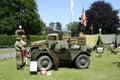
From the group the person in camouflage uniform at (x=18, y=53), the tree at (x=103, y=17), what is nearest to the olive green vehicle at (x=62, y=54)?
the person in camouflage uniform at (x=18, y=53)

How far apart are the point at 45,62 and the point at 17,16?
6184cm

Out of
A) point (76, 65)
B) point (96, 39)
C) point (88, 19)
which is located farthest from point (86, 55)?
point (88, 19)

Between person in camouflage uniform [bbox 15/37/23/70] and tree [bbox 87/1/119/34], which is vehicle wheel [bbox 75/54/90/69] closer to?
person in camouflage uniform [bbox 15/37/23/70]

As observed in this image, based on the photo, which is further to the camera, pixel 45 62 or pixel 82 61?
pixel 82 61

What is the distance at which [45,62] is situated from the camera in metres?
18.1

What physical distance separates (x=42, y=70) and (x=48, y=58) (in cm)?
168

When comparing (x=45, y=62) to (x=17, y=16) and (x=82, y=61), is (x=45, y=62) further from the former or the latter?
(x=17, y=16)

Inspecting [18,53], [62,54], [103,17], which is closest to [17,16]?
[103,17]

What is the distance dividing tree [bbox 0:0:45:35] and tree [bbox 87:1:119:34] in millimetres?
12981

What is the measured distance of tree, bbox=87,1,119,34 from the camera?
83.6 metres

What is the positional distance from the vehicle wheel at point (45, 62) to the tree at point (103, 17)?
215 feet

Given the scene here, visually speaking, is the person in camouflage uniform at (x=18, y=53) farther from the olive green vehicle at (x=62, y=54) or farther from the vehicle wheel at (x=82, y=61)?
the vehicle wheel at (x=82, y=61)

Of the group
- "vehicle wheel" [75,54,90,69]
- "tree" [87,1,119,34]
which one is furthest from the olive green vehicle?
"tree" [87,1,119,34]

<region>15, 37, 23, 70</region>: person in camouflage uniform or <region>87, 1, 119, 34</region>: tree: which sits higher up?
<region>87, 1, 119, 34</region>: tree
